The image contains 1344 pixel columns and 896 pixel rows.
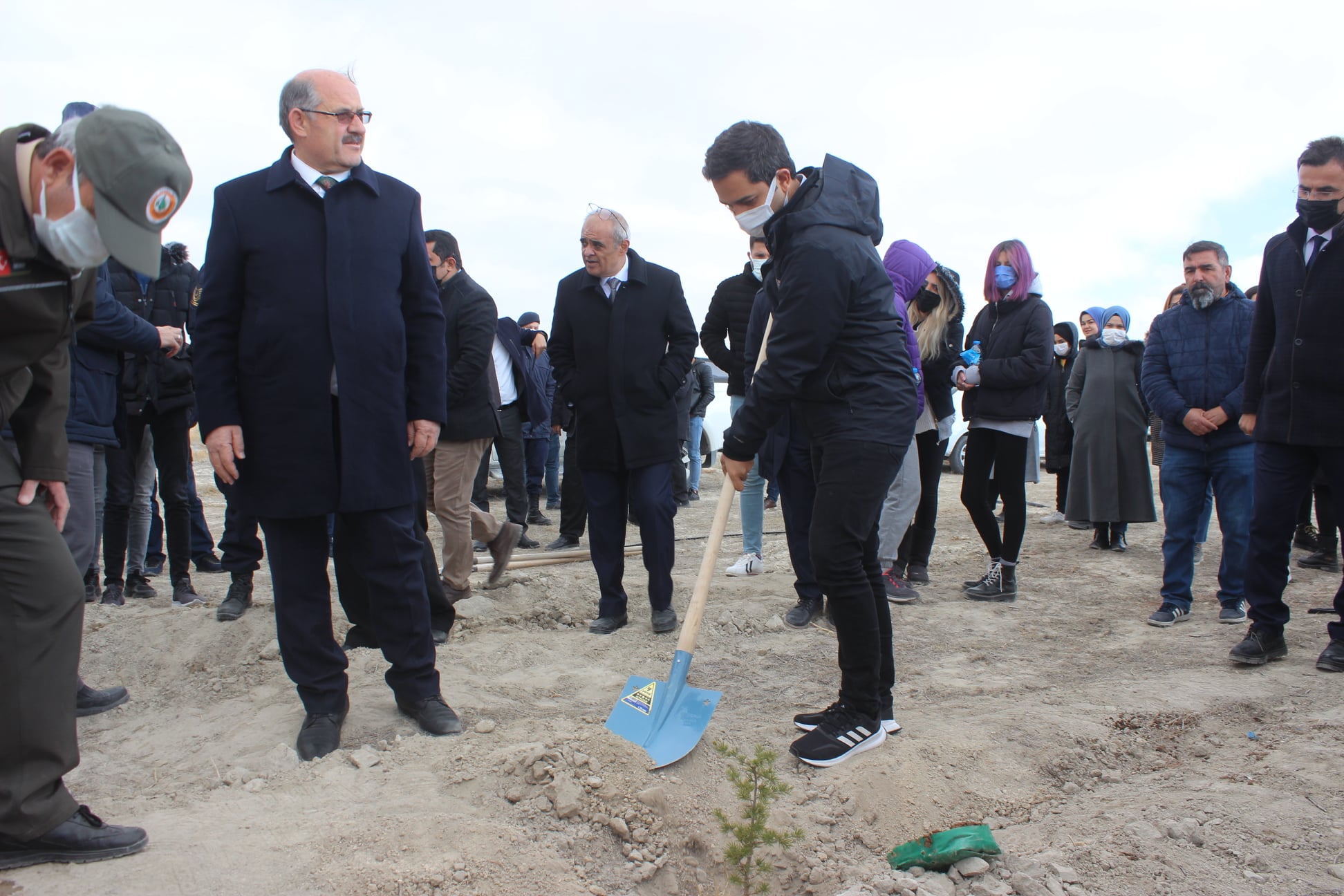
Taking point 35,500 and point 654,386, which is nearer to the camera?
point 35,500

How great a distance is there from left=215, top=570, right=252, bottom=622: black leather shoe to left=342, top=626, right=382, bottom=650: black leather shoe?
3.59ft

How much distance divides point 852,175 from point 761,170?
1.08ft

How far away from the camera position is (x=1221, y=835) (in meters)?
2.38

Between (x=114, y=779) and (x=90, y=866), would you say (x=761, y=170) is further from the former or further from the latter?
(x=114, y=779)

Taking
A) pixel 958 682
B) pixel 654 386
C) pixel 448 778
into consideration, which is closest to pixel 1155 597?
pixel 958 682

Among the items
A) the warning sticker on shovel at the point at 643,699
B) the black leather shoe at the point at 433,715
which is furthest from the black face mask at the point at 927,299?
the black leather shoe at the point at 433,715

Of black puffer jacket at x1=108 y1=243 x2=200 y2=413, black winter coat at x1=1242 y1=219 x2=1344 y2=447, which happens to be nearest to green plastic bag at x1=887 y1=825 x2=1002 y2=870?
black winter coat at x1=1242 y1=219 x2=1344 y2=447

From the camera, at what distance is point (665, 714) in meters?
3.05

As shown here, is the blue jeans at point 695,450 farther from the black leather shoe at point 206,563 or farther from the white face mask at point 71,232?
the white face mask at point 71,232

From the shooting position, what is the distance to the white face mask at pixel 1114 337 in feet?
23.4

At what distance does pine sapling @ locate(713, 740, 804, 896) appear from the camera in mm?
2209

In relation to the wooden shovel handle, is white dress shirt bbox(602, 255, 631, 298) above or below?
above

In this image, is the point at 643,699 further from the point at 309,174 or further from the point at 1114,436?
the point at 1114,436

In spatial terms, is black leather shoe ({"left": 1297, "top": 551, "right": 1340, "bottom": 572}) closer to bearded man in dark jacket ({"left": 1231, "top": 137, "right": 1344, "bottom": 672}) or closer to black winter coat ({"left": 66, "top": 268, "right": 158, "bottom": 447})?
bearded man in dark jacket ({"left": 1231, "top": 137, "right": 1344, "bottom": 672})
